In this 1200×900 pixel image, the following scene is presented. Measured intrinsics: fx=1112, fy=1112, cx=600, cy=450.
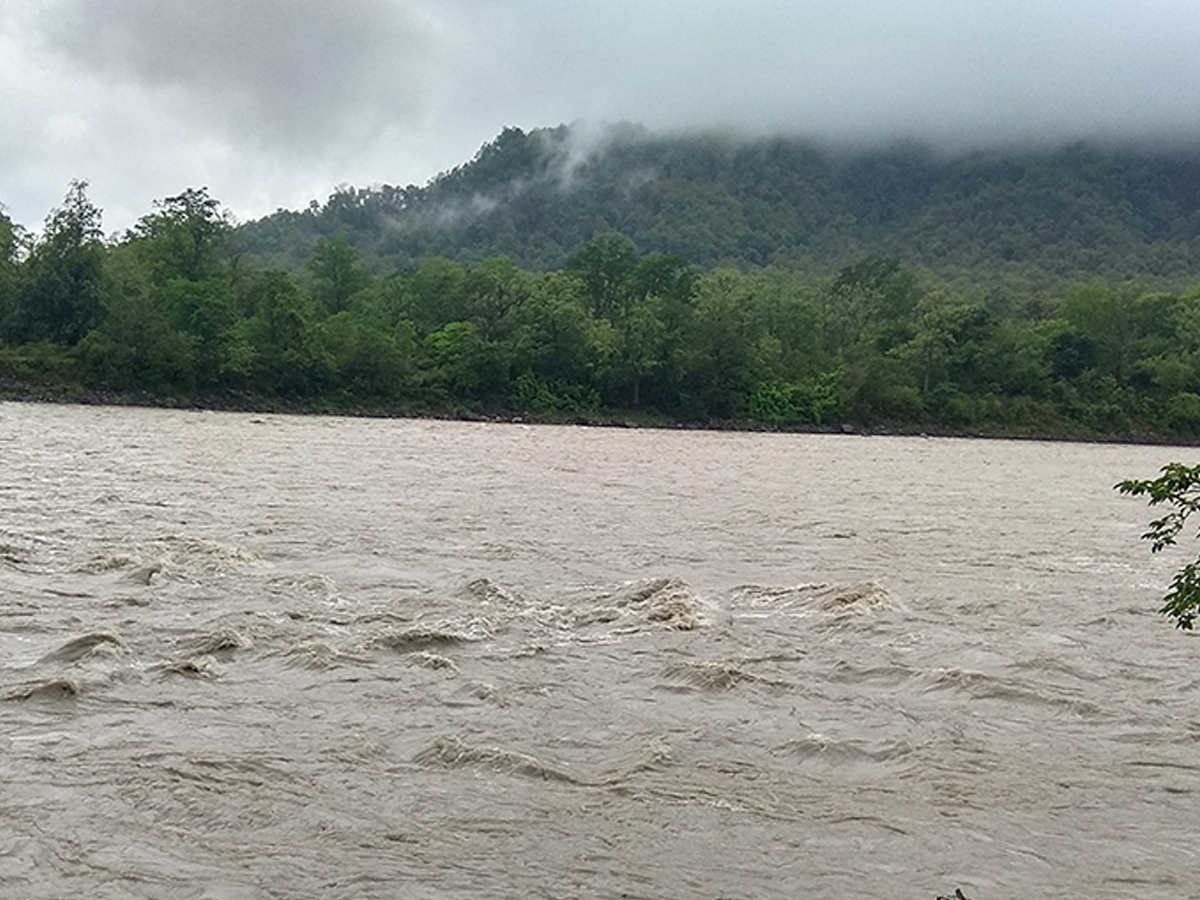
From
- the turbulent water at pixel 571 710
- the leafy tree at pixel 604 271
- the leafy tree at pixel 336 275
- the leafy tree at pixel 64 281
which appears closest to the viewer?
the turbulent water at pixel 571 710

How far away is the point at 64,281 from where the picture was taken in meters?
77.9

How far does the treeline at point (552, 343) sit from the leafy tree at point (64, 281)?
14cm

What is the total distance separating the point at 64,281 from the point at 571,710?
78.5m

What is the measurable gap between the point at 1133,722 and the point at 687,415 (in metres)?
81.4

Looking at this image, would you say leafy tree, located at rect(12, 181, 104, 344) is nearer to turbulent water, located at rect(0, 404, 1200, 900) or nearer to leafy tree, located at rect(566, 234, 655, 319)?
leafy tree, located at rect(566, 234, 655, 319)

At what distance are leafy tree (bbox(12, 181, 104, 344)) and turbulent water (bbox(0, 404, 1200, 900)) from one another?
60.0 metres

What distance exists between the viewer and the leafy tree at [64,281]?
76.4m

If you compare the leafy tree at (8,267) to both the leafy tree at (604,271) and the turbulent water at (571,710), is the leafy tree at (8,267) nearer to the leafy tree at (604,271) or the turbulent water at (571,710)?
the leafy tree at (604,271)

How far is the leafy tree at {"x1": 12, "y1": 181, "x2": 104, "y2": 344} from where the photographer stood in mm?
76438

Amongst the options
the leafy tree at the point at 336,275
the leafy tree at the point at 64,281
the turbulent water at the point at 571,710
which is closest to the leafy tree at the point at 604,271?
the leafy tree at the point at 336,275

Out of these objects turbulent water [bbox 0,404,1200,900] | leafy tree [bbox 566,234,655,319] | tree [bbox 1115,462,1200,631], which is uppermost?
leafy tree [bbox 566,234,655,319]

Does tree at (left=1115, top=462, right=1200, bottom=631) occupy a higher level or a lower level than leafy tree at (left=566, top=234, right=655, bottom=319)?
lower

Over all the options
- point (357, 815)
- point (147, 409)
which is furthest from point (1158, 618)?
point (147, 409)

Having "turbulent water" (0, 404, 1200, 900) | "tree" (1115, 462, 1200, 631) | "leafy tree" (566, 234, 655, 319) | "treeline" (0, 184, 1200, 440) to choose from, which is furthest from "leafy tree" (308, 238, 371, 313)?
"tree" (1115, 462, 1200, 631)
